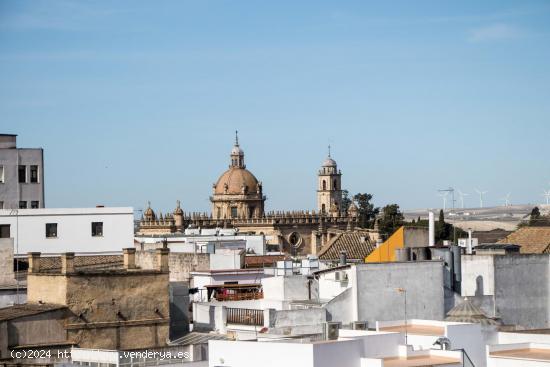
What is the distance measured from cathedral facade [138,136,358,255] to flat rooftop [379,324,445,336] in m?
119

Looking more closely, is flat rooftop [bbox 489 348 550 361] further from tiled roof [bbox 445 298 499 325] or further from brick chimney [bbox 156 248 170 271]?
brick chimney [bbox 156 248 170 271]

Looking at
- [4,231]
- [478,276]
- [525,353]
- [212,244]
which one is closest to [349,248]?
[212,244]

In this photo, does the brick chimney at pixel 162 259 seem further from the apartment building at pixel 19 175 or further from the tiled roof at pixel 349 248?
the tiled roof at pixel 349 248

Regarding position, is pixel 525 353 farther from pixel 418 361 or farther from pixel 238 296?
pixel 238 296

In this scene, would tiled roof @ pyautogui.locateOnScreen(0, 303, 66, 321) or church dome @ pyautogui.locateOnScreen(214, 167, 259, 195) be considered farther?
church dome @ pyautogui.locateOnScreen(214, 167, 259, 195)

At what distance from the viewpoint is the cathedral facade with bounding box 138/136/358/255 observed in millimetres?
160875

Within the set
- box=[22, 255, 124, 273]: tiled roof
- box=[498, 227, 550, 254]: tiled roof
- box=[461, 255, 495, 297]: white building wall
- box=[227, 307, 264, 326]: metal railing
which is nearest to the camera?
box=[227, 307, 264, 326]: metal railing

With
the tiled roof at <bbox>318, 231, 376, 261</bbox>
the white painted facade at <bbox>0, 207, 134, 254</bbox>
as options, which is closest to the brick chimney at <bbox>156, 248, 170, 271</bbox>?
the white painted facade at <bbox>0, 207, 134, 254</bbox>

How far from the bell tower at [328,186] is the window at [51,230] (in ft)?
470

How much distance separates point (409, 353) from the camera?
90.4 ft

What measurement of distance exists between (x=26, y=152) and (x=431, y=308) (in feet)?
73.4

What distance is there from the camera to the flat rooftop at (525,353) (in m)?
28.4

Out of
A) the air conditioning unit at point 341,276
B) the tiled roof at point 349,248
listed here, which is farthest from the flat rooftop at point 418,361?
the tiled roof at point 349,248

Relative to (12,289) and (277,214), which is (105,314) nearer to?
(12,289)
